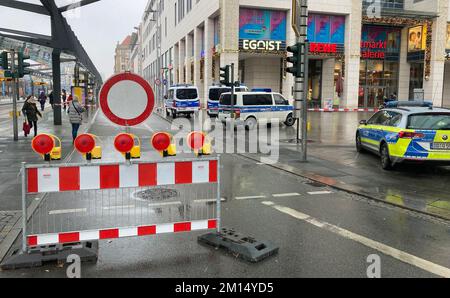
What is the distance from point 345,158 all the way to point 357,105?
108 feet

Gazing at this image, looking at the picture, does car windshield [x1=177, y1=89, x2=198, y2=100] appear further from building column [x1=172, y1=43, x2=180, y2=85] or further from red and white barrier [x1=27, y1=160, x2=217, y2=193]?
building column [x1=172, y1=43, x2=180, y2=85]

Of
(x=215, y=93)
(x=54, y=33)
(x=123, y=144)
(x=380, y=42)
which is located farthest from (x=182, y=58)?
(x=123, y=144)

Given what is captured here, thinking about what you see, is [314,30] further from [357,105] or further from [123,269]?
[123,269]

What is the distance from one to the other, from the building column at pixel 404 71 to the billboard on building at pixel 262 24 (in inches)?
572

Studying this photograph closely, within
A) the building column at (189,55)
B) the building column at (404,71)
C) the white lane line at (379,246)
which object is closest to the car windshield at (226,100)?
the white lane line at (379,246)

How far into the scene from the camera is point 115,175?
500 centimetres

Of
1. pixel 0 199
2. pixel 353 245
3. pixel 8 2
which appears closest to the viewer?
pixel 353 245

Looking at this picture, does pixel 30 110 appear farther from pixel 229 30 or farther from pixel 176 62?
pixel 176 62

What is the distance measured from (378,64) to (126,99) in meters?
46.2

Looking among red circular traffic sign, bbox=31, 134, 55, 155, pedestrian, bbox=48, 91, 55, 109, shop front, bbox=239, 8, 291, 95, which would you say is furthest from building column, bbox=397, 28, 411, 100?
red circular traffic sign, bbox=31, 134, 55, 155

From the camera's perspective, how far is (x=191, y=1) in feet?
173

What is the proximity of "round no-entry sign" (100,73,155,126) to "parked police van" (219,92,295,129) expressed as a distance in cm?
1766
